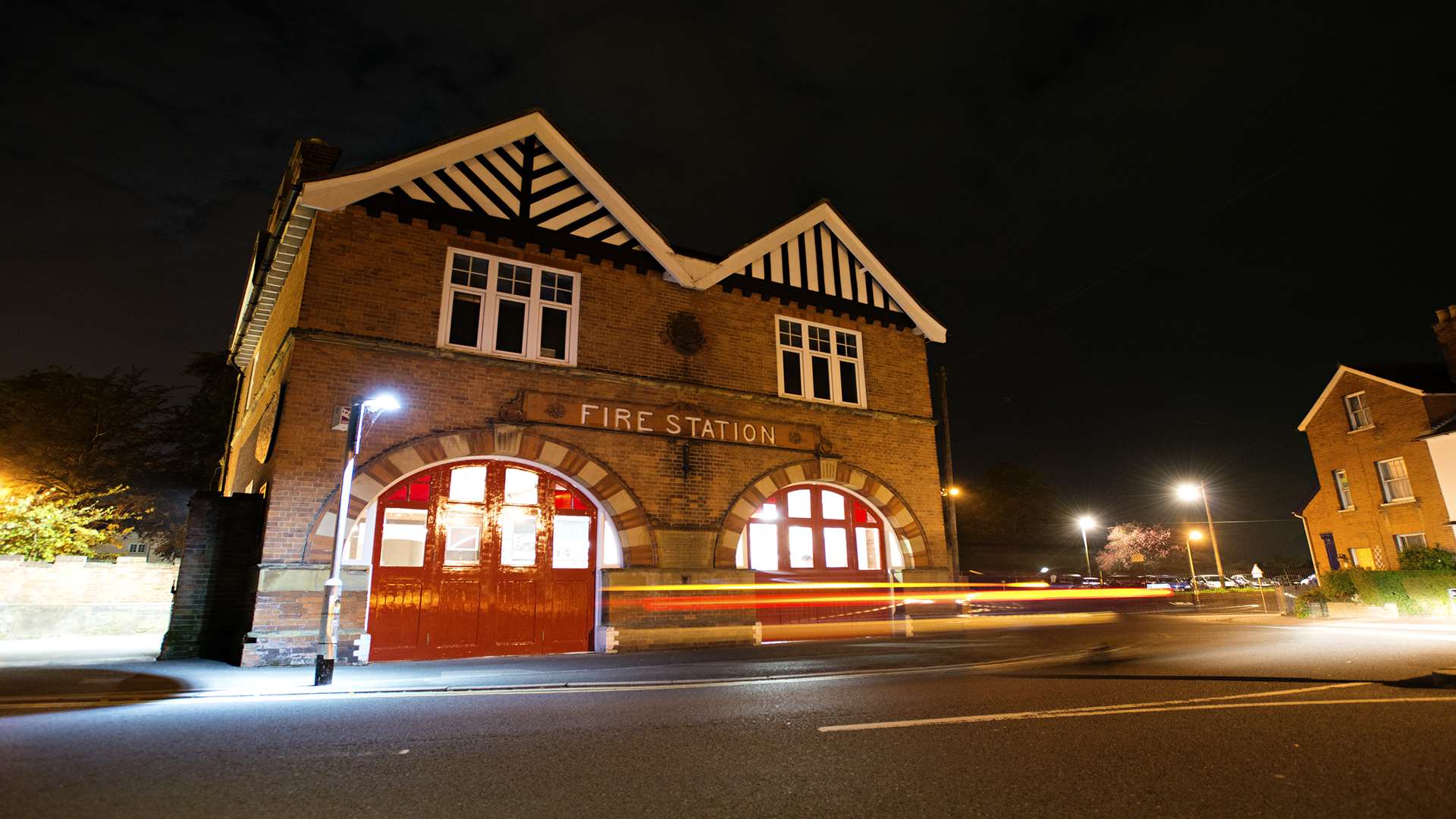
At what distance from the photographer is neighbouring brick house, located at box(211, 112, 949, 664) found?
11.3 m

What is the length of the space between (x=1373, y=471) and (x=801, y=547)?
90.3 ft

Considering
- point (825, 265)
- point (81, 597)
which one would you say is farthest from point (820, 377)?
point (81, 597)

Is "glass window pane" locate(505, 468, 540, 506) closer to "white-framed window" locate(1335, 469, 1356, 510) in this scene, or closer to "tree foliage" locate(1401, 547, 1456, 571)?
"tree foliage" locate(1401, 547, 1456, 571)

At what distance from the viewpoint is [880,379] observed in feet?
56.5

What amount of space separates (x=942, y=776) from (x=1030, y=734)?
1.49m

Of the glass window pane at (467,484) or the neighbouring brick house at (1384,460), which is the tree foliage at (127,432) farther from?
the neighbouring brick house at (1384,460)

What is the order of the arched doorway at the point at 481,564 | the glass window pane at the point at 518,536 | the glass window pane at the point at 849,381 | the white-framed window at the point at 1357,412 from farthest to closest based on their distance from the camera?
the white-framed window at the point at 1357,412, the glass window pane at the point at 849,381, the glass window pane at the point at 518,536, the arched doorway at the point at 481,564

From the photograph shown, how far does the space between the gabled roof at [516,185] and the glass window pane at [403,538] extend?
207 inches

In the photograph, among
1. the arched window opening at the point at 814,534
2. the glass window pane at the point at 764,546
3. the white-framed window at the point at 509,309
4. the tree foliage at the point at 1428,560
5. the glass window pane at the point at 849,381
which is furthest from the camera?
the tree foliage at the point at 1428,560

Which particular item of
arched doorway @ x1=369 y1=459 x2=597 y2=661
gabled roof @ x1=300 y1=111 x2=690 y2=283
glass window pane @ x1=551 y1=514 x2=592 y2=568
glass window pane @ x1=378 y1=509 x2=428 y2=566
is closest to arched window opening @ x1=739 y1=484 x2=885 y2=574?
glass window pane @ x1=551 y1=514 x2=592 y2=568

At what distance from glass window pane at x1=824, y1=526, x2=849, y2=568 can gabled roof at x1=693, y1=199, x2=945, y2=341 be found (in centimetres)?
561

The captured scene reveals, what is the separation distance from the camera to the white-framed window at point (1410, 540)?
85.5ft

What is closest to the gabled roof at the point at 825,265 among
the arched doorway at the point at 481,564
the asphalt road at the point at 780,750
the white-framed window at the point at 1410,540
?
the arched doorway at the point at 481,564

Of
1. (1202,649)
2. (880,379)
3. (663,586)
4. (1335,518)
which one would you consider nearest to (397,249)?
(663,586)
